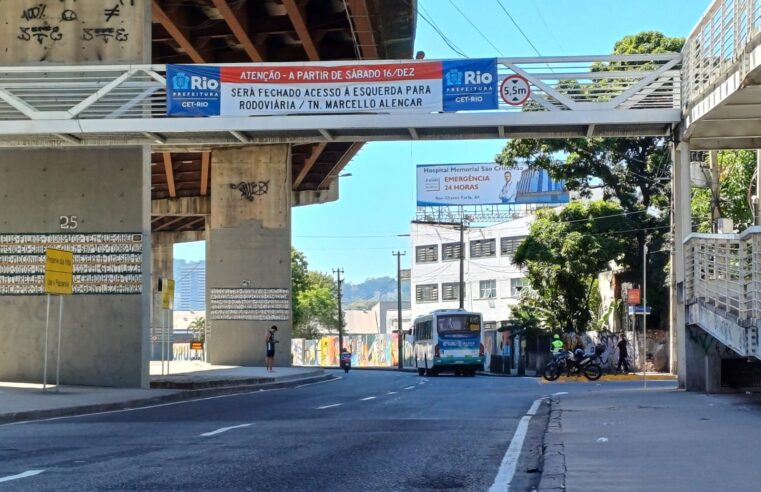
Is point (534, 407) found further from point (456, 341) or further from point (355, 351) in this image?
point (355, 351)

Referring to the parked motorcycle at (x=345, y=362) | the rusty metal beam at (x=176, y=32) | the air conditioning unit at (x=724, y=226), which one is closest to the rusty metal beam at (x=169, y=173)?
the parked motorcycle at (x=345, y=362)

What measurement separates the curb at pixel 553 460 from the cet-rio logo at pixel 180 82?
43.4ft

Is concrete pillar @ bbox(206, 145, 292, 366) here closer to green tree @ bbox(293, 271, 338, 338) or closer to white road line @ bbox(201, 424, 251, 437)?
white road line @ bbox(201, 424, 251, 437)

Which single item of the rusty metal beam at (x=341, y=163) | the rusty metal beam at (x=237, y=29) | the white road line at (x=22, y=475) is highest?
the rusty metal beam at (x=237, y=29)

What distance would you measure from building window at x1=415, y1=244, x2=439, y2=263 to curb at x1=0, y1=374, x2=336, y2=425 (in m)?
59.0

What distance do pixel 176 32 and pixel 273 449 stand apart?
79.4 ft

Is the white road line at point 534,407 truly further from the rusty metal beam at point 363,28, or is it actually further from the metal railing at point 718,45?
the rusty metal beam at point 363,28

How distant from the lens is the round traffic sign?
78.2 ft

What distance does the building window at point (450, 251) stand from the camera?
89.3 metres

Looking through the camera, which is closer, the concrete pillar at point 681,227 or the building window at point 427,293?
the concrete pillar at point 681,227

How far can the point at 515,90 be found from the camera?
23906mm

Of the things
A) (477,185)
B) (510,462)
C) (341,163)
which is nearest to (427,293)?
(477,185)

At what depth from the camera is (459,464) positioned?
10.5m

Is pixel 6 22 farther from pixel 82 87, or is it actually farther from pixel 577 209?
pixel 577 209
